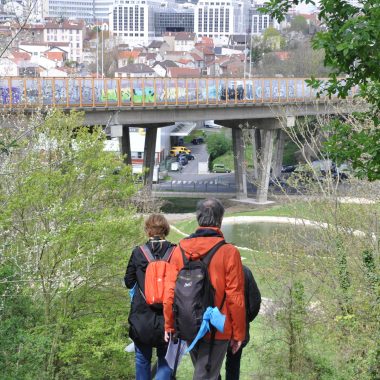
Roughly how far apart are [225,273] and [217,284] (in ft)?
0.34

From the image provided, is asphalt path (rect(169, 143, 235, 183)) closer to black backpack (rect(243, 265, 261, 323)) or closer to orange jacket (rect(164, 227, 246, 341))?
black backpack (rect(243, 265, 261, 323))

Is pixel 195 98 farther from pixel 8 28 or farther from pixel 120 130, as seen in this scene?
pixel 8 28

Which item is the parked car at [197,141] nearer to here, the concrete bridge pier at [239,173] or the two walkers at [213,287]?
the concrete bridge pier at [239,173]

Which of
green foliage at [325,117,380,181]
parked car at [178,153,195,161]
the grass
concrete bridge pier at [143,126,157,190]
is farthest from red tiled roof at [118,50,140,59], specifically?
green foliage at [325,117,380,181]

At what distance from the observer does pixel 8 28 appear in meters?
9.61

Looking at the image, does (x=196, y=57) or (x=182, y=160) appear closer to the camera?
(x=182, y=160)

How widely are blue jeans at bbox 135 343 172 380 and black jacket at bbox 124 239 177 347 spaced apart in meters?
0.13

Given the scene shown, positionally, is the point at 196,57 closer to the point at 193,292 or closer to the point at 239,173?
the point at 239,173

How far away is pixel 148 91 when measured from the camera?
4350cm

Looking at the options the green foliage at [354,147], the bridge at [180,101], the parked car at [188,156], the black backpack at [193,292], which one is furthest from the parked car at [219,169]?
the black backpack at [193,292]

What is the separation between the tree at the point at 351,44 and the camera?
25.7 feet

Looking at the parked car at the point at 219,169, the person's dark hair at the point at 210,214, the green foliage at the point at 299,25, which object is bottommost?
the parked car at the point at 219,169

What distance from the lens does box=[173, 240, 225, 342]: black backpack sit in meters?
6.42

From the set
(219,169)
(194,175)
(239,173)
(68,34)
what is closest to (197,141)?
(219,169)
